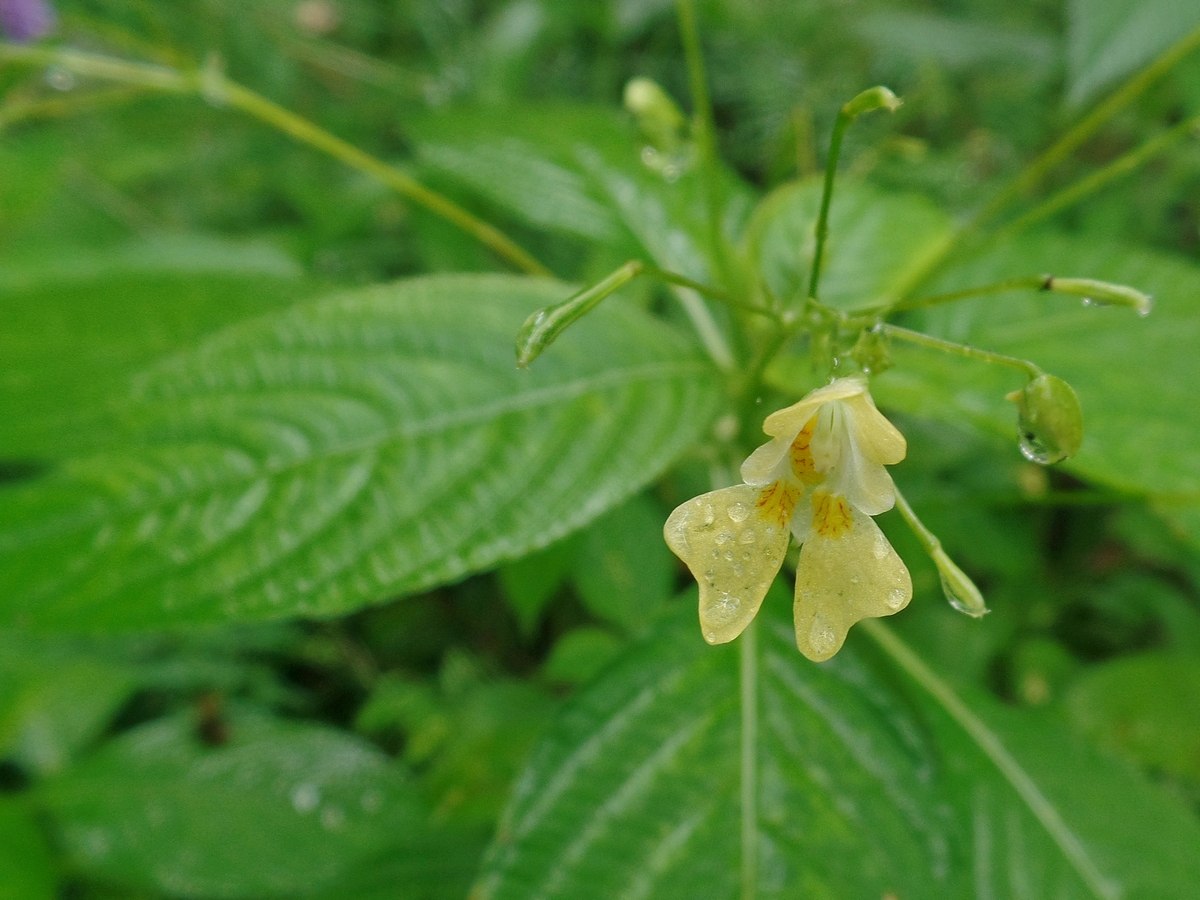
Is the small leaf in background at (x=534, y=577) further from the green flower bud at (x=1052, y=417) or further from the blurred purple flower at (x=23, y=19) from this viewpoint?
the blurred purple flower at (x=23, y=19)

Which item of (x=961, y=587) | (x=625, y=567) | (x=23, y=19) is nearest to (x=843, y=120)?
(x=961, y=587)

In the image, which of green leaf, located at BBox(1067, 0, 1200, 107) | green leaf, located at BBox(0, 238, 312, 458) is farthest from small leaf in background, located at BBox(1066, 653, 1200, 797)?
green leaf, located at BBox(0, 238, 312, 458)

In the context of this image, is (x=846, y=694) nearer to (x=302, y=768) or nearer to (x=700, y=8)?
(x=302, y=768)

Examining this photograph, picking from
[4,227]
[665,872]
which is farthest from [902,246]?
[4,227]

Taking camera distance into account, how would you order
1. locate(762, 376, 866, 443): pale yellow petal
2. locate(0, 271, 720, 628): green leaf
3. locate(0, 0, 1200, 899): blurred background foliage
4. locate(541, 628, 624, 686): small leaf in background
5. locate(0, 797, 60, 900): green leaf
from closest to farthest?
1. locate(762, 376, 866, 443): pale yellow petal
2. locate(0, 271, 720, 628): green leaf
3. locate(0, 797, 60, 900): green leaf
4. locate(0, 0, 1200, 899): blurred background foliage
5. locate(541, 628, 624, 686): small leaf in background

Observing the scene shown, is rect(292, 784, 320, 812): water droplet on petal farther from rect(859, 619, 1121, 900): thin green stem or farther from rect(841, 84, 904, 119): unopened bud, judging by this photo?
rect(841, 84, 904, 119): unopened bud

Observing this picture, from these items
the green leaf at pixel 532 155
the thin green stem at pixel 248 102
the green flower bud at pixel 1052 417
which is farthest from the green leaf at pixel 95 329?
the green flower bud at pixel 1052 417
